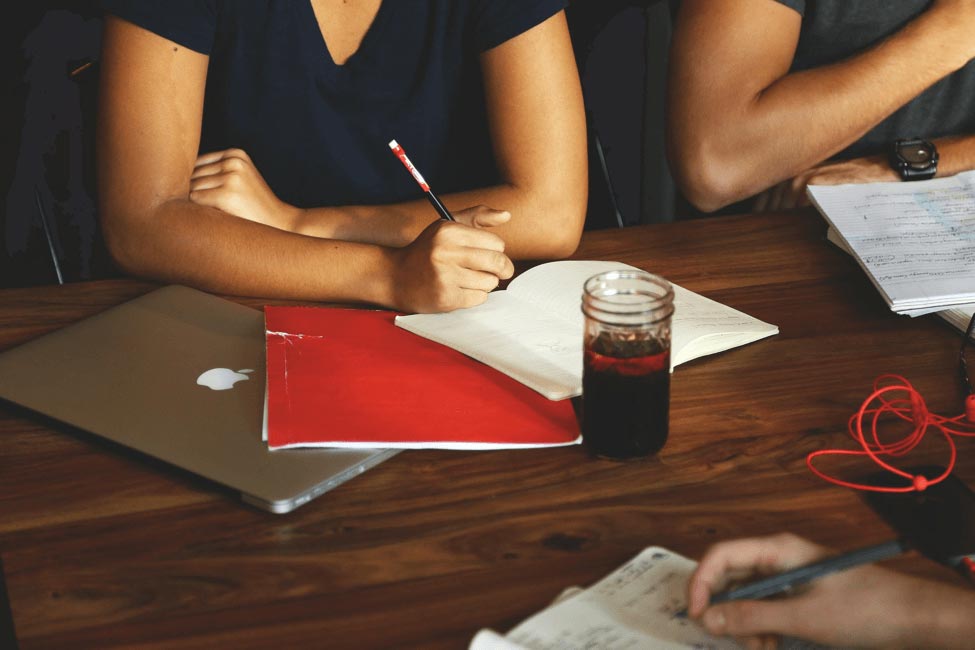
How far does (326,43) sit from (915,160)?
899 millimetres

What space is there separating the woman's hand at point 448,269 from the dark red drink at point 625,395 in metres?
0.27

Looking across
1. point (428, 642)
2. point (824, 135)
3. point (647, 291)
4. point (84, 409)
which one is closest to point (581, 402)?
point (647, 291)

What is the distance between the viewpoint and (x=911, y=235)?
1.29 meters

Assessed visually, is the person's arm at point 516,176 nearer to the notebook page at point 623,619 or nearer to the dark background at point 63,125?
the dark background at point 63,125

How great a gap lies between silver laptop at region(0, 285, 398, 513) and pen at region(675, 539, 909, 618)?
363mm

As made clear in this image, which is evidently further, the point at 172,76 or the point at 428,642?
the point at 172,76

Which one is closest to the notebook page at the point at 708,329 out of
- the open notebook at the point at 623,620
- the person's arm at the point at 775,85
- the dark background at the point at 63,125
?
the open notebook at the point at 623,620

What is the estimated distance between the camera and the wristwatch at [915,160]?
1.51 metres

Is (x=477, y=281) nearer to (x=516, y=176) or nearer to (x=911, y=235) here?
(x=516, y=176)

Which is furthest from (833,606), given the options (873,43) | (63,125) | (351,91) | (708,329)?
(63,125)

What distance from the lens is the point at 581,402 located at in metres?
0.97

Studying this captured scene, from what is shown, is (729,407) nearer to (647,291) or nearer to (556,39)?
(647,291)

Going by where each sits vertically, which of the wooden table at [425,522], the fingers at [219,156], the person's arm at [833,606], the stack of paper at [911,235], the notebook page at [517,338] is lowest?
the wooden table at [425,522]

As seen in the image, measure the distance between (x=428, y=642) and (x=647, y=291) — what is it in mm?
413
